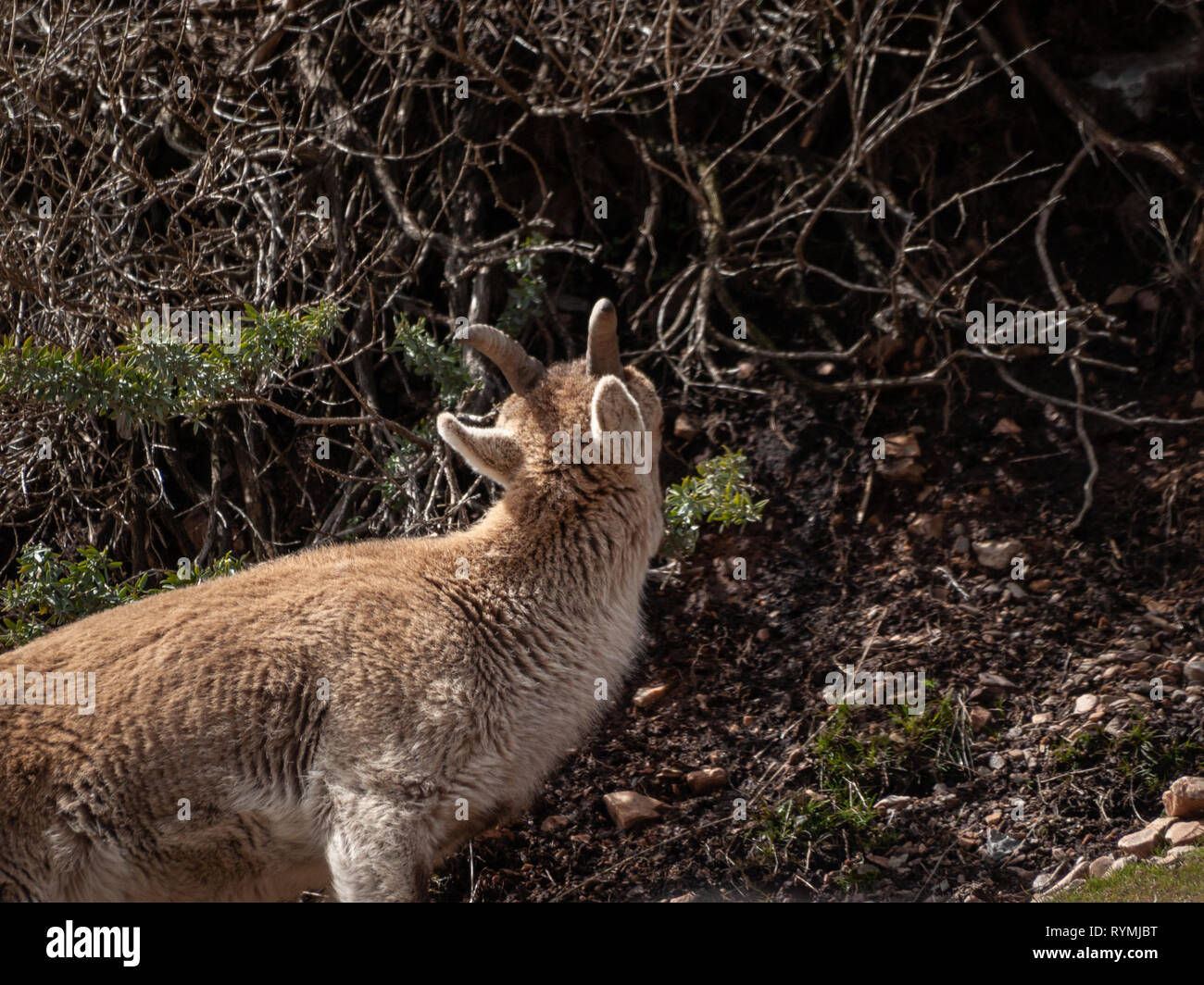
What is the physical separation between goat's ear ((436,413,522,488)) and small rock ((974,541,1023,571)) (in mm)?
2802

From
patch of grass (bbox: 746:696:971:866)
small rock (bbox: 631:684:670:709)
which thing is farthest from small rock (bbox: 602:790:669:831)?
small rock (bbox: 631:684:670:709)

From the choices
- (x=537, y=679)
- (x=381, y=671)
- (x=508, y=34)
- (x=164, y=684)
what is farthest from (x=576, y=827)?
(x=508, y=34)

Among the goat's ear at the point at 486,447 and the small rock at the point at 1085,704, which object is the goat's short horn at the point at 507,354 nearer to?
the goat's ear at the point at 486,447

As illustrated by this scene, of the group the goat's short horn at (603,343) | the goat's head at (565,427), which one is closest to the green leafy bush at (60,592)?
the goat's head at (565,427)

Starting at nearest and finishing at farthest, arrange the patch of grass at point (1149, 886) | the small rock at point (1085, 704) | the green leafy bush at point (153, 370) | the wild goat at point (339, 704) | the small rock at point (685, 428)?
the patch of grass at point (1149, 886)
the wild goat at point (339, 704)
the green leafy bush at point (153, 370)
the small rock at point (1085, 704)
the small rock at point (685, 428)

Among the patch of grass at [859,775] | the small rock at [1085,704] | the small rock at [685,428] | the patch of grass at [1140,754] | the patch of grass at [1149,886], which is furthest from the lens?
the small rock at [685,428]

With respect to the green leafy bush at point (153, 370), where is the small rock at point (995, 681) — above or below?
below

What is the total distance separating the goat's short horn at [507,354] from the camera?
17.6 ft

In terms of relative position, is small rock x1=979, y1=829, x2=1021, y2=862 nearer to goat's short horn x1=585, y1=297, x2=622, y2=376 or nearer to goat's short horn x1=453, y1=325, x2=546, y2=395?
goat's short horn x1=585, y1=297, x2=622, y2=376

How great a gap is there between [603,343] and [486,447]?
0.67 m

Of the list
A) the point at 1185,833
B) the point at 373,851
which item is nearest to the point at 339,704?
the point at 373,851

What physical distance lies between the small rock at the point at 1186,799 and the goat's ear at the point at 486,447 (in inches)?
Result: 117

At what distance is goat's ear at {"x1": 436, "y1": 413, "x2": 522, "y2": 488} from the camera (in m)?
5.36
